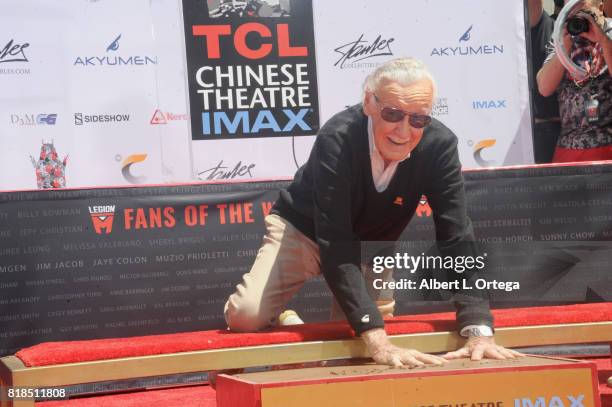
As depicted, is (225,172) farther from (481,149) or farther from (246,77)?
(481,149)

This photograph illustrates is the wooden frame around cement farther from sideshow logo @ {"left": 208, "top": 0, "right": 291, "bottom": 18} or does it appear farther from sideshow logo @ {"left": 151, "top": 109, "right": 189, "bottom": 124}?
sideshow logo @ {"left": 208, "top": 0, "right": 291, "bottom": 18}

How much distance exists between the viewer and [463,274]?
3.85 meters

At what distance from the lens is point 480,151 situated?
6.62 m

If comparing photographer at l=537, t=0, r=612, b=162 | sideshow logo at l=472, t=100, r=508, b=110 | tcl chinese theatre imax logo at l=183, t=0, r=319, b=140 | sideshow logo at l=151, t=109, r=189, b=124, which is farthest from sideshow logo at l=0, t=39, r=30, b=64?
photographer at l=537, t=0, r=612, b=162

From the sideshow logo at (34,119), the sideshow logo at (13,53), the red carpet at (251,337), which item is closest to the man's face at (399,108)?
the red carpet at (251,337)

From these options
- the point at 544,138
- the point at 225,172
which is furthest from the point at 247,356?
the point at 544,138

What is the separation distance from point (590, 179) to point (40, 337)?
3.24m

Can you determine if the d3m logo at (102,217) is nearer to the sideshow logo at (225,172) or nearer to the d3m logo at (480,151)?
the sideshow logo at (225,172)

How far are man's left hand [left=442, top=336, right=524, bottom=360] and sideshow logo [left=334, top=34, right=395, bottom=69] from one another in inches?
129

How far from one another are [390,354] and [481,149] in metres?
3.39

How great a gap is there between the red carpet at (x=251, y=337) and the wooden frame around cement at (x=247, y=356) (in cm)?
3

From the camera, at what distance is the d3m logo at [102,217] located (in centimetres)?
520

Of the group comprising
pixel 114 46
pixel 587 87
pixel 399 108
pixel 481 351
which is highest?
pixel 114 46

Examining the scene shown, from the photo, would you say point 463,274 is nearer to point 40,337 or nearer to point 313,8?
point 40,337
